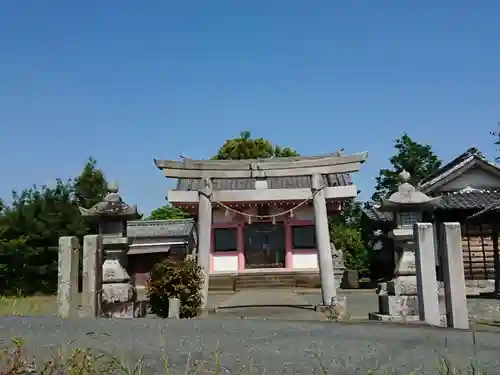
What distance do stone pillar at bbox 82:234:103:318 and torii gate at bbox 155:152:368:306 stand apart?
12.4 feet

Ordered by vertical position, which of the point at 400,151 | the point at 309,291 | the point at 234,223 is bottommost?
the point at 309,291

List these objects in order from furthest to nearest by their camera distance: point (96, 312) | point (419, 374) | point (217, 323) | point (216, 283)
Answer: point (216, 283) < point (96, 312) < point (217, 323) < point (419, 374)

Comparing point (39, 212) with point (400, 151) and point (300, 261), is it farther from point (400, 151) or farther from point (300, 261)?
point (400, 151)

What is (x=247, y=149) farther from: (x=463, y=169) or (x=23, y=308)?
(x=23, y=308)

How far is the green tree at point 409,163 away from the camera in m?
36.6

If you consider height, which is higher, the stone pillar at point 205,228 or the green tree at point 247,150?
the green tree at point 247,150

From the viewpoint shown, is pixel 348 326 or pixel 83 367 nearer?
pixel 83 367

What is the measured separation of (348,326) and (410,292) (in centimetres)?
323

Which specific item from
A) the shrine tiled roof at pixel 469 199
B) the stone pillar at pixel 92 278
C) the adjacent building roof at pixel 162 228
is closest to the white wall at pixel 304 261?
the adjacent building roof at pixel 162 228

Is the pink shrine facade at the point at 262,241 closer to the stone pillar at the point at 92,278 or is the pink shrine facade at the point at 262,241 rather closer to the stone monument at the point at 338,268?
the stone monument at the point at 338,268

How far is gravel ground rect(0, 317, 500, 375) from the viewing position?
4438 millimetres

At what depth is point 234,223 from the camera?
93.1 ft

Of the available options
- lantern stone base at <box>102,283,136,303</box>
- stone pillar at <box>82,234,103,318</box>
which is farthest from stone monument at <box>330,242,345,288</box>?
stone pillar at <box>82,234,103,318</box>

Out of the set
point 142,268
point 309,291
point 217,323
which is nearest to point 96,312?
point 217,323
